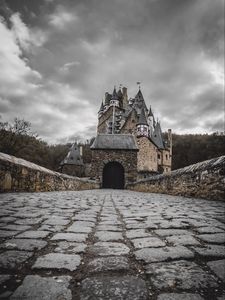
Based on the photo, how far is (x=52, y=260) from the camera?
54.9 inches

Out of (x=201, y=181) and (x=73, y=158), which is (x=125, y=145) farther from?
(x=73, y=158)

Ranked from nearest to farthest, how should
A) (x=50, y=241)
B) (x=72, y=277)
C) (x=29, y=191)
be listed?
(x=72, y=277), (x=50, y=241), (x=29, y=191)

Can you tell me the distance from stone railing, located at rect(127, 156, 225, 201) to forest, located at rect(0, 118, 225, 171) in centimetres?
2465

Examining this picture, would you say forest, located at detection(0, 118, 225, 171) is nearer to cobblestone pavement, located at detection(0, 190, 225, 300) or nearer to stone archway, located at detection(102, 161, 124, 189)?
stone archway, located at detection(102, 161, 124, 189)

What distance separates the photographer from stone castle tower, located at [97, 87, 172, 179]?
3797cm

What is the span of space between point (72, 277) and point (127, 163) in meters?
22.0

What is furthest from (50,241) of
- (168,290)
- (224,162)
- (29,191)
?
(29,191)

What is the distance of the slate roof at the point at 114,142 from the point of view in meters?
23.4

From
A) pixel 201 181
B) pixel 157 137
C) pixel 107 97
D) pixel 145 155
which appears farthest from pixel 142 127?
pixel 201 181

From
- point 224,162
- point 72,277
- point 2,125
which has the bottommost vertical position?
point 72,277

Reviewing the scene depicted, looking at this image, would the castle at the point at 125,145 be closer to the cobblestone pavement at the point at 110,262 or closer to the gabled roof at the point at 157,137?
the gabled roof at the point at 157,137

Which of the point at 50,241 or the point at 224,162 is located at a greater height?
the point at 224,162

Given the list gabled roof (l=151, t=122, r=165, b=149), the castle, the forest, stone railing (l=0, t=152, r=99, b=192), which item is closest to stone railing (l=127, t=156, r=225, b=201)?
stone railing (l=0, t=152, r=99, b=192)

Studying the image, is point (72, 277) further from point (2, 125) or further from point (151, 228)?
point (2, 125)
